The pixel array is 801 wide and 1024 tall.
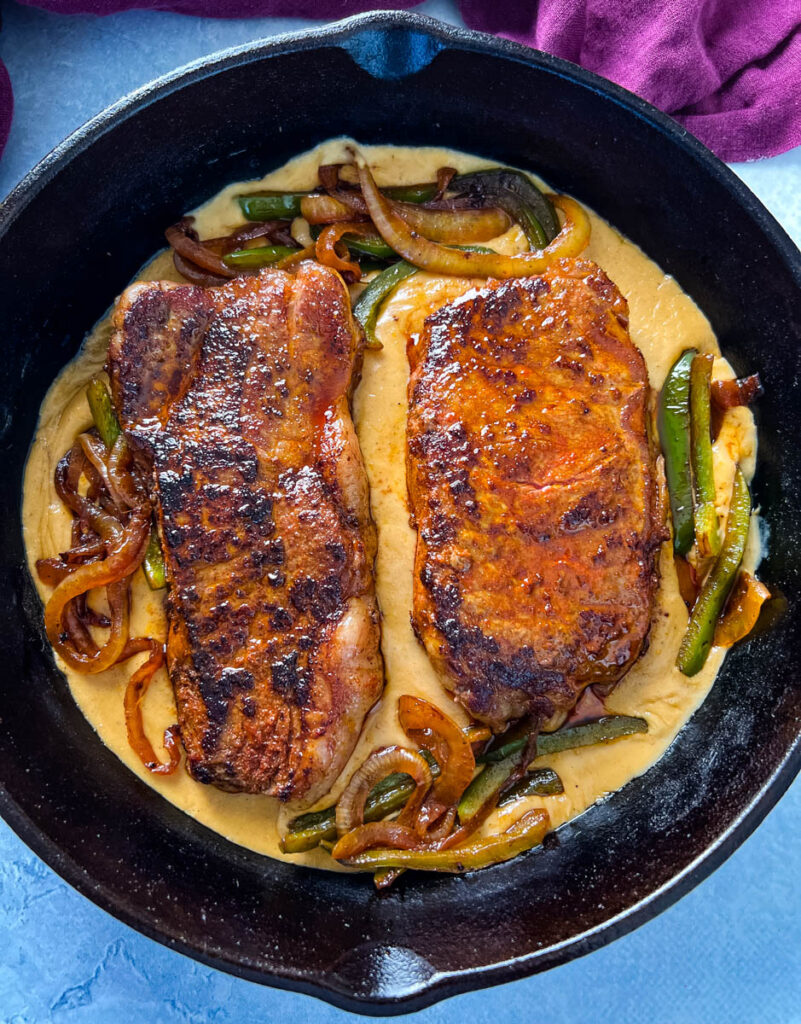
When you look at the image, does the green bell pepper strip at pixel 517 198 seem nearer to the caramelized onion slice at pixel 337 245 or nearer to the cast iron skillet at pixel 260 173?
the cast iron skillet at pixel 260 173

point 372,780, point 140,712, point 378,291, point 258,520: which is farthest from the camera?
point 378,291

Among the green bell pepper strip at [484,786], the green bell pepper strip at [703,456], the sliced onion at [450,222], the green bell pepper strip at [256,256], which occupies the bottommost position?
the green bell pepper strip at [484,786]

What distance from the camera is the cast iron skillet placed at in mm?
3121

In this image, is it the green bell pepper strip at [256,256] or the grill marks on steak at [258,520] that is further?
the green bell pepper strip at [256,256]

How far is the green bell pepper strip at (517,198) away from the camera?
361 centimetres

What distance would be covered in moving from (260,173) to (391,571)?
1.57 metres

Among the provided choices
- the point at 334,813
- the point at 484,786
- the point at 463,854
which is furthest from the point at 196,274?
the point at 463,854

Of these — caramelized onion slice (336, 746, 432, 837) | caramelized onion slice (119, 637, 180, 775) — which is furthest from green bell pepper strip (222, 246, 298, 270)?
caramelized onion slice (336, 746, 432, 837)

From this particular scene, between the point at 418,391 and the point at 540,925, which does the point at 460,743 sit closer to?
the point at 540,925

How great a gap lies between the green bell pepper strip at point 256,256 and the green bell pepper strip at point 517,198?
69cm

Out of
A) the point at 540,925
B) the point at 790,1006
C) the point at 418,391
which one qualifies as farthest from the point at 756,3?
the point at 790,1006

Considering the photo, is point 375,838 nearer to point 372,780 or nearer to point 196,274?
point 372,780

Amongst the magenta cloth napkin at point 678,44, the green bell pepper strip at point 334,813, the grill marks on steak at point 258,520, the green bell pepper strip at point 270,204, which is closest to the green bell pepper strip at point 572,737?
the green bell pepper strip at point 334,813

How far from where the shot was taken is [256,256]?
357 centimetres
